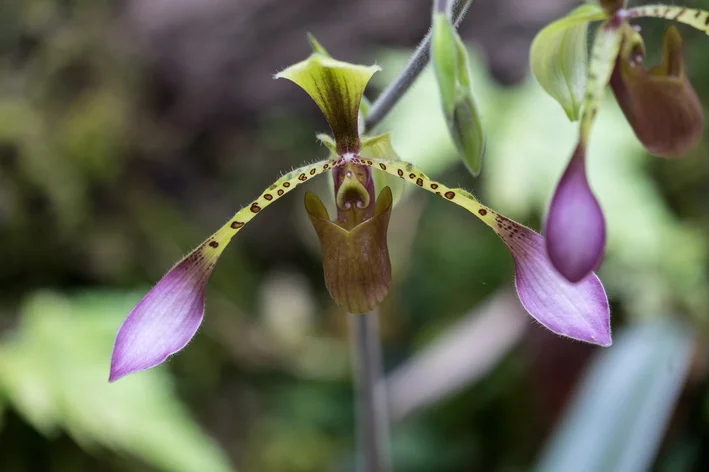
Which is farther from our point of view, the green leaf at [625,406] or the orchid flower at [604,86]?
the green leaf at [625,406]

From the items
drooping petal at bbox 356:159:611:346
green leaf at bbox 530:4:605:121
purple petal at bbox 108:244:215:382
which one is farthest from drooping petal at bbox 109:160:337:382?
green leaf at bbox 530:4:605:121

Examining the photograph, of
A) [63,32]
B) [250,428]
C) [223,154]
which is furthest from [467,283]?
[63,32]

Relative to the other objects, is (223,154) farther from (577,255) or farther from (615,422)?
(577,255)

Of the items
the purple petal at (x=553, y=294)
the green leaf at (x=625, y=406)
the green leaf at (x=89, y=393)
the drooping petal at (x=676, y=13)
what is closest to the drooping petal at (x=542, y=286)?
the purple petal at (x=553, y=294)

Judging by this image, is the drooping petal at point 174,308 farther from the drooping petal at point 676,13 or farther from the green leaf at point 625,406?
the green leaf at point 625,406

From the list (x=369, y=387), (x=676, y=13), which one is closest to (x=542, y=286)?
(x=676, y=13)

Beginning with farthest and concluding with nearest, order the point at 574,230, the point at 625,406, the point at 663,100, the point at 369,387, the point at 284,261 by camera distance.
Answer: the point at 284,261 → the point at 625,406 → the point at 369,387 → the point at 663,100 → the point at 574,230

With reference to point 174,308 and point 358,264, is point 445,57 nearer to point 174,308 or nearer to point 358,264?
point 358,264

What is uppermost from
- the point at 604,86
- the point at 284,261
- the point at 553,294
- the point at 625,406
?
the point at 284,261
